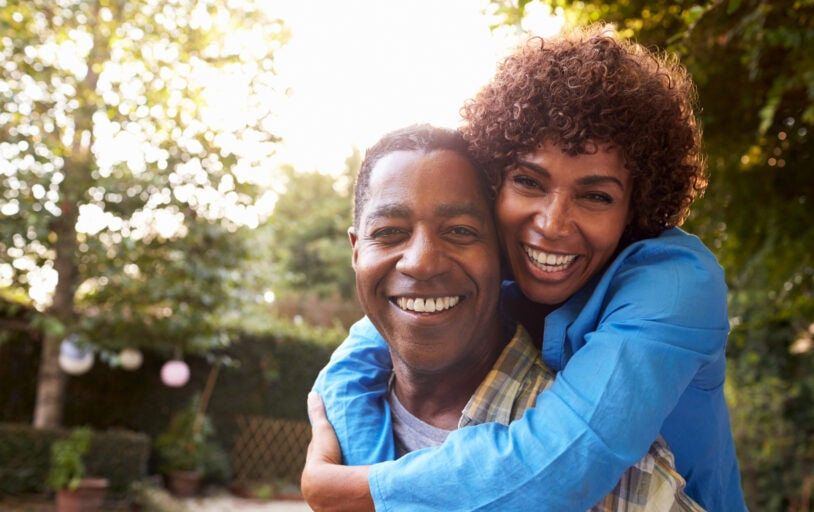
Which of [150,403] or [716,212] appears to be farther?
[150,403]

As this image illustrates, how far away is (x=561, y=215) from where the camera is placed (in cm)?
167

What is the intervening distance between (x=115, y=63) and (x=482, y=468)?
1003 centimetres

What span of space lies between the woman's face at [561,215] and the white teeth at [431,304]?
202mm

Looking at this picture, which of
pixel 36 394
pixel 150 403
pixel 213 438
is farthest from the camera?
pixel 213 438

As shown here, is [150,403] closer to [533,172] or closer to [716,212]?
[716,212]

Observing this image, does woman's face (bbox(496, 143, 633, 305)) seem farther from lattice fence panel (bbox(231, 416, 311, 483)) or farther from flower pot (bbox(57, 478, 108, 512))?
lattice fence panel (bbox(231, 416, 311, 483))

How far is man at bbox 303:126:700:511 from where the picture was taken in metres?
1.63

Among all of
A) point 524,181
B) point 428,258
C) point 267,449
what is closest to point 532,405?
point 428,258

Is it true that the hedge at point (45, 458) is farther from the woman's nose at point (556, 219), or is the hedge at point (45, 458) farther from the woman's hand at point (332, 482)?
the woman's nose at point (556, 219)

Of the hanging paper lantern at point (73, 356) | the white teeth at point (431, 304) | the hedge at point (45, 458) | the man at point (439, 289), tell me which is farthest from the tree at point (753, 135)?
the hedge at point (45, 458)

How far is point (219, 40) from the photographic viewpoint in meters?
10.6

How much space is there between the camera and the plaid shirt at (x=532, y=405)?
1520 mm

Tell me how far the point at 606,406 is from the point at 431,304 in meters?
0.43

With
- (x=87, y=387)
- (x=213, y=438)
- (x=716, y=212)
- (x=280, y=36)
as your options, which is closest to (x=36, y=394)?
(x=87, y=387)
